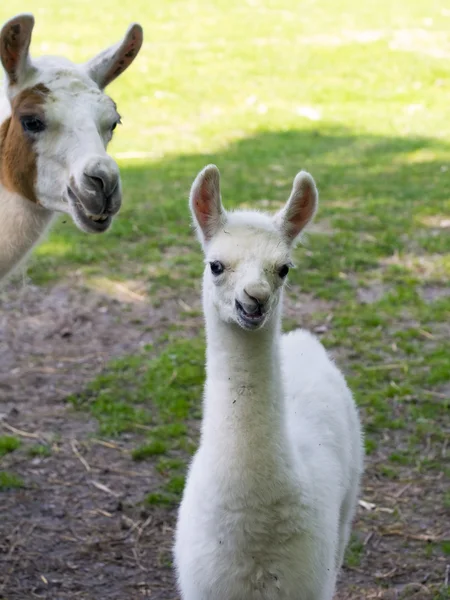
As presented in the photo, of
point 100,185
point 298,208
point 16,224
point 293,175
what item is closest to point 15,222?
point 16,224

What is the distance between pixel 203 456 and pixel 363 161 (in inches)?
308

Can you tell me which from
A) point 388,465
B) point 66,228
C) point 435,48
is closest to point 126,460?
point 388,465

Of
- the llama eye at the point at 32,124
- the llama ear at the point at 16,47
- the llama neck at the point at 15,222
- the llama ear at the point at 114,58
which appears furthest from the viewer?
the llama ear at the point at 114,58

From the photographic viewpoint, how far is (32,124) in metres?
3.86

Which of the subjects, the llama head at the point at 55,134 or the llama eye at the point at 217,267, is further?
the llama head at the point at 55,134

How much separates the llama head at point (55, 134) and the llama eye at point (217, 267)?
64cm

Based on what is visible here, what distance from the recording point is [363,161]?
10.7 m

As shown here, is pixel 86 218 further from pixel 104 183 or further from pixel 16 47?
pixel 16 47

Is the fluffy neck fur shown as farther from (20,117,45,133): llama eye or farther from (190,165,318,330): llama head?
(20,117,45,133): llama eye

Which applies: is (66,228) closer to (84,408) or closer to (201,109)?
(84,408)

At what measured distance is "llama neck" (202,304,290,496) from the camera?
3236mm

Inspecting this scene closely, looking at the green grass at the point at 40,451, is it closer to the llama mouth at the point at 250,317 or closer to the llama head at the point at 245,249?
the llama head at the point at 245,249

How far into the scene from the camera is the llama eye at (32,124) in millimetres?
3848

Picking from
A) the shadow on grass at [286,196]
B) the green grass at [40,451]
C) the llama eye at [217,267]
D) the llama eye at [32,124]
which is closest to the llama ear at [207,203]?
the llama eye at [217,267]
